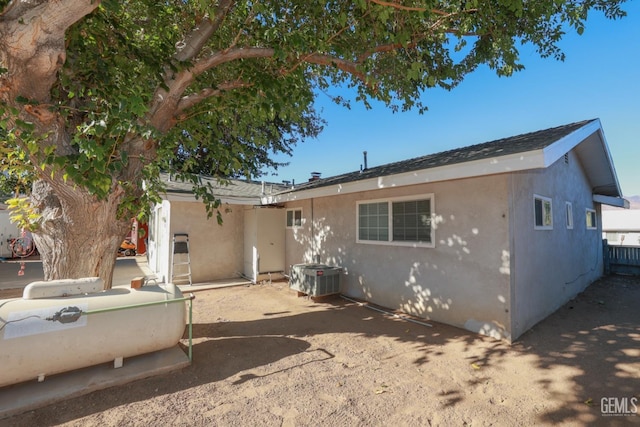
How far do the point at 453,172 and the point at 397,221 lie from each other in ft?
6.03

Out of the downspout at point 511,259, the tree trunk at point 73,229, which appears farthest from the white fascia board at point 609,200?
the tree trunk at point 73,229

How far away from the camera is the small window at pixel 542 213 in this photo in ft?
18.3

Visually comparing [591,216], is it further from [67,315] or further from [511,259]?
[67,315]

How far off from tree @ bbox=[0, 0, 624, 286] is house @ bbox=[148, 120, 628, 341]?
168 centimetres

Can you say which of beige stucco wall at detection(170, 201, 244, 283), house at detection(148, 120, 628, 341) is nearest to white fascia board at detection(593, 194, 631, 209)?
house at detection(148, 120, 628, 341)

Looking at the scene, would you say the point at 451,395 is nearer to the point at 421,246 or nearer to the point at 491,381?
the point at 491,381

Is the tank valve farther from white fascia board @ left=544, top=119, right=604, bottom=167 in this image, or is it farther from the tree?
white fascia board @ left=544, top=119, right=604, bottom=167

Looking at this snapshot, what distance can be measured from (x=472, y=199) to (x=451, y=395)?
318cm

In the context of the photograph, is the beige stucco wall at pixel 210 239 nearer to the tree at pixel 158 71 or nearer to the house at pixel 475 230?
the house at pixel 475 230

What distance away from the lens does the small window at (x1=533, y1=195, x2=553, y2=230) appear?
18.3ft

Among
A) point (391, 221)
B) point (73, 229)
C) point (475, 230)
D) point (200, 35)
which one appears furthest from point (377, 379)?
point (200, 35)

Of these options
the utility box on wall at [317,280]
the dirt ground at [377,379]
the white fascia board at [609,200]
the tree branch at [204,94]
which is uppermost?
the tree branch at [204,94]

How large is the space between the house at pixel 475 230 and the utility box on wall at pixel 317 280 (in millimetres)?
391

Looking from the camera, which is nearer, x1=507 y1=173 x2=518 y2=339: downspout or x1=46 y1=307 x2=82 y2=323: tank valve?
x1=46 y1=307 x2=82 y2=323: tank valve
